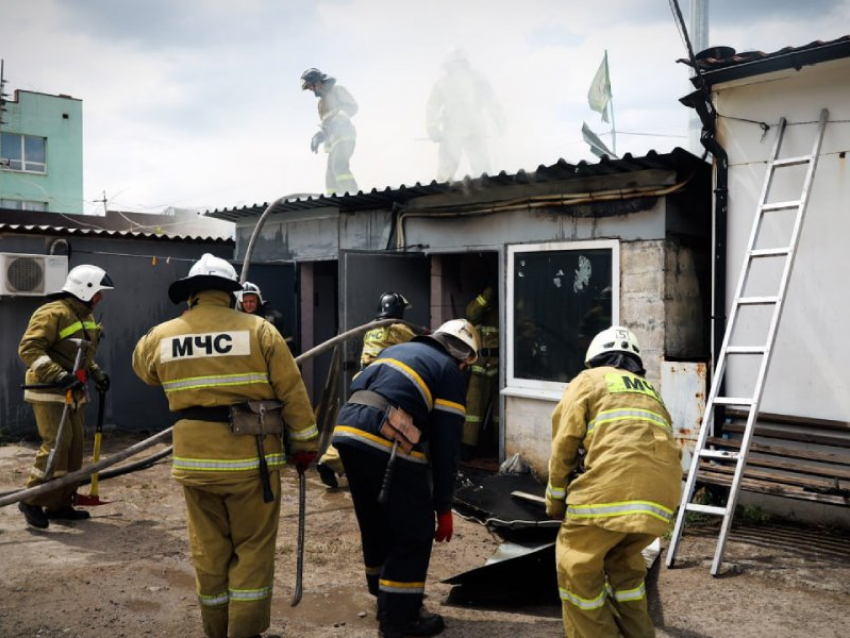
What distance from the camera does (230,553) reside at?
Result: 12.5 ft

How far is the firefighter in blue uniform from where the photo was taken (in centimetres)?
394

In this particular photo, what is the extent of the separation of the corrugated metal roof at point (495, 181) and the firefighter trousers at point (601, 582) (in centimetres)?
362

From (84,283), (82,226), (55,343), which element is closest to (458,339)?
(84,283)

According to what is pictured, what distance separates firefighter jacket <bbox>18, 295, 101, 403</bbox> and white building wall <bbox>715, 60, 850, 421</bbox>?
17.9ft

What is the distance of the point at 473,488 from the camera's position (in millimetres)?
6859

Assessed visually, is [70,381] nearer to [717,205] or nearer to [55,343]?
[55,343]

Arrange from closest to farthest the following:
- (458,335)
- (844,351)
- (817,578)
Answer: (458,335) < (817,578) < (844,351)

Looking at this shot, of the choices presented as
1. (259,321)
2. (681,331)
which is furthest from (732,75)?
(259,321)

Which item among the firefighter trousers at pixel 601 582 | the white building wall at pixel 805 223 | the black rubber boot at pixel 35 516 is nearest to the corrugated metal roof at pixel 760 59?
the white building wall at pixel 805 223

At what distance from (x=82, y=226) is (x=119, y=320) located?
46.1 feet

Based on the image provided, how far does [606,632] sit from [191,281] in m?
2.68

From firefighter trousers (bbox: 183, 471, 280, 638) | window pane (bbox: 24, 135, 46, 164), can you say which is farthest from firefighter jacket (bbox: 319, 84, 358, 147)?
window pane (bbox: 24, 135, 46, 164)

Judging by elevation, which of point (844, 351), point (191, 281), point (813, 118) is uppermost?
point (813, 118)

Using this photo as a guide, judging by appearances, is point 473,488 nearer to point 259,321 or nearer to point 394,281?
point 394,281
